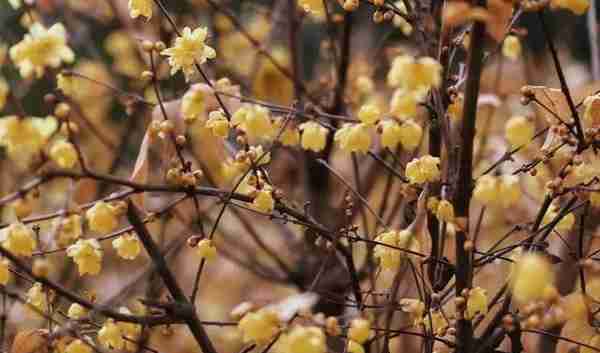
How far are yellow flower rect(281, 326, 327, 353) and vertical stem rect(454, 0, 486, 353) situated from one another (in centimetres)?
30

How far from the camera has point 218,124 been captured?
1453mm

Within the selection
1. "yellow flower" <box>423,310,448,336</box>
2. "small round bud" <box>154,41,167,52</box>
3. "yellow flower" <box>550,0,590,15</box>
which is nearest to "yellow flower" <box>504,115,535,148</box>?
"yellow flower" <box>550,0,590,15</box>

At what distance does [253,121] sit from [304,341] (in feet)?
1.29

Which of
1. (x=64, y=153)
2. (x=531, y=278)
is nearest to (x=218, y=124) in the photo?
(x=64, y=153)

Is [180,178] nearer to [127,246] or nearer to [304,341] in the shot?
[127,246]

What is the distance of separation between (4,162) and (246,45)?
1.07 meters

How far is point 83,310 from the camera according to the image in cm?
151

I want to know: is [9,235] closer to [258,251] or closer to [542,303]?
[542,303]

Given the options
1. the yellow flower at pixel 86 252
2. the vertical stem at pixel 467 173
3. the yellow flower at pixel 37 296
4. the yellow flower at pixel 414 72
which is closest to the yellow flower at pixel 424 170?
the vertical stem at pixel 467 173

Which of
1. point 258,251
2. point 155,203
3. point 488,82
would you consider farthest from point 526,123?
point 258,251

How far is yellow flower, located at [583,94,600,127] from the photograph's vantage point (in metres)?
1.48

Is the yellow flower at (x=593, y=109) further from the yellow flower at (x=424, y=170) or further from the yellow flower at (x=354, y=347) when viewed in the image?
the yellow flower at (x=354, y=347)

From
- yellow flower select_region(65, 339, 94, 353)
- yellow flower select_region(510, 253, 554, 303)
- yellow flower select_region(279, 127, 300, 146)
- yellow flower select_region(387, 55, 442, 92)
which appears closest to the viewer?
yellow flower select_region(510, 253, 554, 303)

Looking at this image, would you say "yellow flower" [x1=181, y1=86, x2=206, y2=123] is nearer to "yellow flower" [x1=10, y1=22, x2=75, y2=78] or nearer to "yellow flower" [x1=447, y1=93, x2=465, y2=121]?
"yellow flower" [x1=10, y1=22, x2=75, y2=78]
